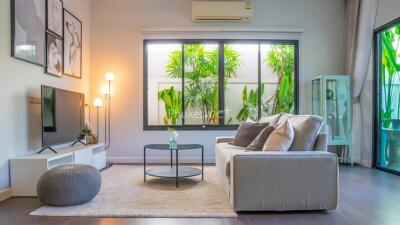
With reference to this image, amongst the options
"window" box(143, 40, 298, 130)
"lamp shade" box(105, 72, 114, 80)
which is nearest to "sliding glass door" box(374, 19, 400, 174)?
"window" box(143, 40, 298, 130)

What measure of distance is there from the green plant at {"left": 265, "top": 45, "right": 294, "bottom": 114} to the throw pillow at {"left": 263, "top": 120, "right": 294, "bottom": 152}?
9.89 feet

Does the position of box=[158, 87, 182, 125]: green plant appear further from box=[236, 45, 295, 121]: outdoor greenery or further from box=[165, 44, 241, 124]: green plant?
box=[236, 45, 295, 121]: outdoor greenery

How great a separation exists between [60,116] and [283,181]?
306 centimetres

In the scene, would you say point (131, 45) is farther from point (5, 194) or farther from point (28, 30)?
point (5, 194)

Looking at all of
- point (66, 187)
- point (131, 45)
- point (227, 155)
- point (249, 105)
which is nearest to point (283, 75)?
point (249, 105)

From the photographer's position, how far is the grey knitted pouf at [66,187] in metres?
2.98

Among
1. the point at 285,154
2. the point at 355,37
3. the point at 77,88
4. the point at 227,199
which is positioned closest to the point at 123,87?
the point at 77,88

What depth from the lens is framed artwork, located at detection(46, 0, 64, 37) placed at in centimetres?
439

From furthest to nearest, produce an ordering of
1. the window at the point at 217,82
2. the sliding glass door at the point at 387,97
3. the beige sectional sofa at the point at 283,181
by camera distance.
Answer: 1. the window at the point at 217,82
2. the sliding glass door at the point at 387,97
3. the beige sectional sofa at the point at 283,181

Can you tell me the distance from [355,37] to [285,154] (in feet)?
12.2

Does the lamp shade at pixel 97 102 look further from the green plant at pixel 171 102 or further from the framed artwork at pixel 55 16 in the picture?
the framed artwork at pixel 55 16

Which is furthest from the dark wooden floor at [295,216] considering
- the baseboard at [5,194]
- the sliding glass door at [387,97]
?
the sliding glass door at [387,97]

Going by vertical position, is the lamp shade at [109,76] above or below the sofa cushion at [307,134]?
above

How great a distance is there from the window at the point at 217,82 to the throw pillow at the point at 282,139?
113 inches
